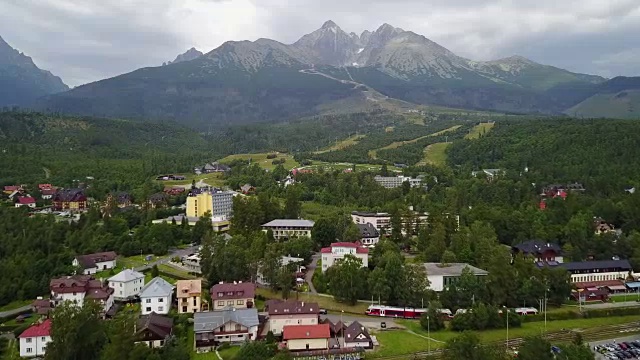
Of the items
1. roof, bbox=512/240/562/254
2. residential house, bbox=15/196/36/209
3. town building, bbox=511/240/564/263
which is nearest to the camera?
town building, bbox=511/240/564/263

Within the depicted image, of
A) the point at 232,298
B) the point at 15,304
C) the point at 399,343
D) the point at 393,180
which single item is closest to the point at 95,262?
the point at 15,304

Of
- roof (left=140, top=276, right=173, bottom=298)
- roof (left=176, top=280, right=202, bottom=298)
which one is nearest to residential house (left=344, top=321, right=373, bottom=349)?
roof (left=176, top=280, right=202, bottom=298)

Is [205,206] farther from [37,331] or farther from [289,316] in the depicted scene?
[289,316]

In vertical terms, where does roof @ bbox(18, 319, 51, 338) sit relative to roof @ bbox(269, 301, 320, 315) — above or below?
below

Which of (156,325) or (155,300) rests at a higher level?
(155,300)

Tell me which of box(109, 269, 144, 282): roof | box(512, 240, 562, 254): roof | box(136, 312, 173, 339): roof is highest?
box(512, 240, 562, 254): roof

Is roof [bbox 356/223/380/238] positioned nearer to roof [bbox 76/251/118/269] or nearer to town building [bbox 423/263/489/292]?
town building [bbox 423/263/489/292]

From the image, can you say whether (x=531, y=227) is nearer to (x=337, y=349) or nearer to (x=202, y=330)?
(x=337, y=349)
